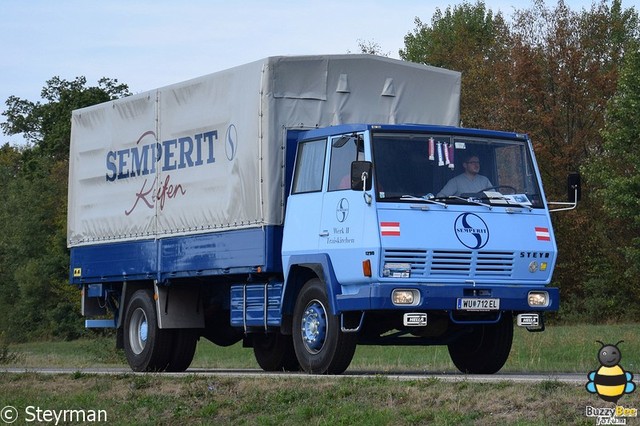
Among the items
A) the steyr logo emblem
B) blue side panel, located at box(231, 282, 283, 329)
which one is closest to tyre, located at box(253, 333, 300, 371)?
blue side panel, located at box(231, 282, 283, 329)

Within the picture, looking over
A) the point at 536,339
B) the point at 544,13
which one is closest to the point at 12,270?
the point at 544,13

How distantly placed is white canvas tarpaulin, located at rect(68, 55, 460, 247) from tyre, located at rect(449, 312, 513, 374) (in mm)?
2894

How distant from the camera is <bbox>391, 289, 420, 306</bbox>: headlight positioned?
1485 centimetres

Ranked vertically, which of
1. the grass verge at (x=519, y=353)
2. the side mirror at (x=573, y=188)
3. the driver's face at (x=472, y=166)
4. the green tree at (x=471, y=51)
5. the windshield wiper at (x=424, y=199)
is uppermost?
the green tree at (x=471, y=51)

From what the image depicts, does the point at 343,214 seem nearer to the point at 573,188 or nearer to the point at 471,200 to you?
the point at 471,200

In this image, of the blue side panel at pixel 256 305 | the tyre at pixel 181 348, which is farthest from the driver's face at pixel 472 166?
the tyre at pixel 181 348

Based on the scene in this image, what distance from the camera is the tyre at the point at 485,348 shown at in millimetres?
16797

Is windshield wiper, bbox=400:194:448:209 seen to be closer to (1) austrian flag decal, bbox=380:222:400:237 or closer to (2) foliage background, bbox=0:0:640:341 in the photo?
(1) austrian flag decal, bbox=380:222:400:237

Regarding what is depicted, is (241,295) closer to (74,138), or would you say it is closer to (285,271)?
(285,271)

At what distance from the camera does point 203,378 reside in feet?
49.8

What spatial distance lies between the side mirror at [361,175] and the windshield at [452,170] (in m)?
0.15

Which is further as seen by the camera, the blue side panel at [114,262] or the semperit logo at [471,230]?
the blue side panel at [114,262]

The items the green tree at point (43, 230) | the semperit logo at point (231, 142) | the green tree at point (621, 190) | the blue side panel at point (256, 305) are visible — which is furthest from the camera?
the green tree at point (43, 230)

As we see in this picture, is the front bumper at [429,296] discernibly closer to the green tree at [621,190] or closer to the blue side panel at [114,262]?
the blue side panel at [114,262]
